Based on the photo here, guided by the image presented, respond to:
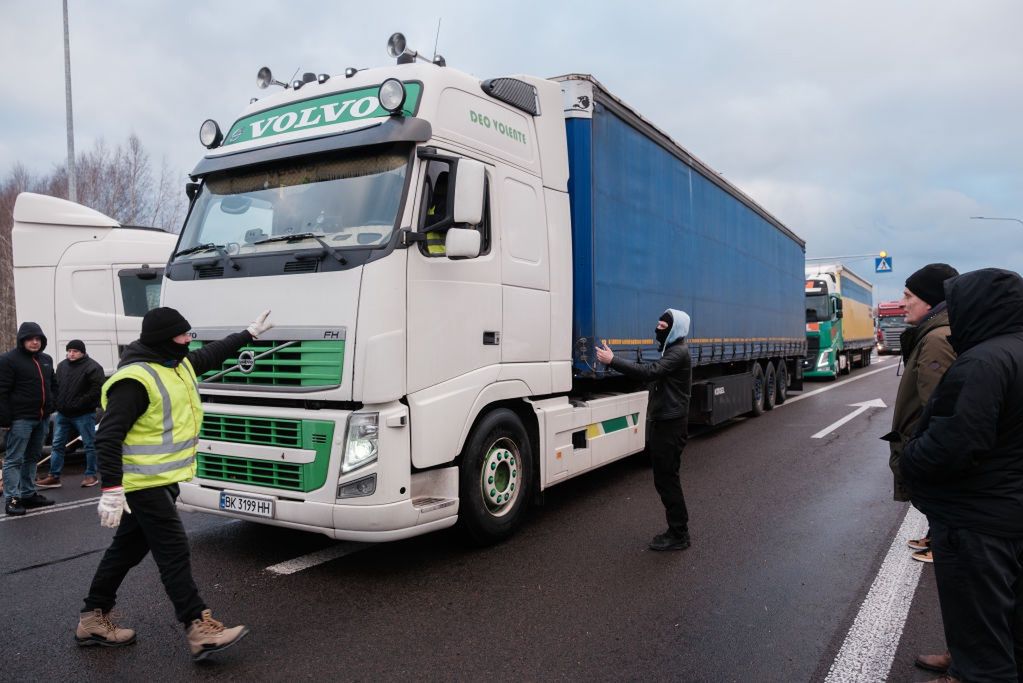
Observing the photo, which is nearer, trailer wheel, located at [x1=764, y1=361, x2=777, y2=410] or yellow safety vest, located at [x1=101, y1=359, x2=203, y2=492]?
yellow safety vest, located at [x1=101, y1=359, x2=203, y2=492]

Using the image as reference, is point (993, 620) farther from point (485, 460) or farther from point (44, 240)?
point (44, 240)

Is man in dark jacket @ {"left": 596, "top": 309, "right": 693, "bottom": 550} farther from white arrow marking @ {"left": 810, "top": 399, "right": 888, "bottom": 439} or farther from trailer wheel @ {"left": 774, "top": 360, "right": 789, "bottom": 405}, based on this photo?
trailer wheel @ {"left": 774, "top": 360, "right": 789, "bottom": 405}

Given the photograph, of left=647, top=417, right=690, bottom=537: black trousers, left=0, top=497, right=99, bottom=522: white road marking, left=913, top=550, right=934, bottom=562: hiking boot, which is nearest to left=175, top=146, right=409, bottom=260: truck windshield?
left=647, top=417, right=690, bottom=537: black trousers

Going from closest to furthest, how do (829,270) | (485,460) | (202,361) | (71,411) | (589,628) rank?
(589,628), (202,361), (485,460), (71,411), (829,270)

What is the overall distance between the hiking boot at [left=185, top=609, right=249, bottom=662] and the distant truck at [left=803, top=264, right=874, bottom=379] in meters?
18.8

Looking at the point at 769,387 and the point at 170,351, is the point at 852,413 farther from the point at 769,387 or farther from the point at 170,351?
the point at 170,351

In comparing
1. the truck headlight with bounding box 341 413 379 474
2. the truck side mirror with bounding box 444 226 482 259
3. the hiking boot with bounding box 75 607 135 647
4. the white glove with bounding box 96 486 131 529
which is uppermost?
the truck side mirror with bounding box 444 226 482 259

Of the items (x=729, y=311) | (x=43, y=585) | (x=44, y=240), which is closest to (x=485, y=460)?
(x=43, y=585)

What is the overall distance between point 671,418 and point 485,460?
4.57ft

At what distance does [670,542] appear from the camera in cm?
536

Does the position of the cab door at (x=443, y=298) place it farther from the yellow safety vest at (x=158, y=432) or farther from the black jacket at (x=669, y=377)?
the yellow safety vest at (x=158, y=432)

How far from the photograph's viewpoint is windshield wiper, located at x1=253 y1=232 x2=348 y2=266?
14.8 ft

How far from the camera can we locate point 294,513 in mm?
4543

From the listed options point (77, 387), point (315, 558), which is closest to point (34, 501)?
point (77, 387)
